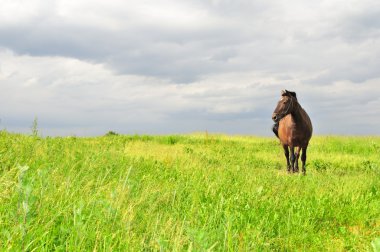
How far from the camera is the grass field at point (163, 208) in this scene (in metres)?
4.14

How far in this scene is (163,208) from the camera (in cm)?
645

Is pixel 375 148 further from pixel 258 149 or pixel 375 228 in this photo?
pixel 375 228

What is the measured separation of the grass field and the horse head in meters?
3.01

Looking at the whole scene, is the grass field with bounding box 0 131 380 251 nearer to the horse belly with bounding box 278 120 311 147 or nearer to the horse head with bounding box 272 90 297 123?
the horse head with bounding box 272 90 297 123

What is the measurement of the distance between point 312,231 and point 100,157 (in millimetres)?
4961

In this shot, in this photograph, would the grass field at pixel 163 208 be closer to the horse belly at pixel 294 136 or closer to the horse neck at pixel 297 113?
the horse belly at pixel 294 136

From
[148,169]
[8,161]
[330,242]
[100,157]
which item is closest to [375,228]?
[330,242]

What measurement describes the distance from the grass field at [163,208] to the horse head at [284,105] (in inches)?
118

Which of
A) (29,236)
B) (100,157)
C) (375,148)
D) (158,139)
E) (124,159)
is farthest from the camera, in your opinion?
(158,139)

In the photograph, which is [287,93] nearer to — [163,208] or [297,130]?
[297,130]

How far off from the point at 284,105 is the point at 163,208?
871 cm

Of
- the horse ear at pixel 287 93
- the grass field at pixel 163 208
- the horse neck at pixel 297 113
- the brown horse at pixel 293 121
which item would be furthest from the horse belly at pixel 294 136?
the grass field at pixel 163 208

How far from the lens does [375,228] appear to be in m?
7.13

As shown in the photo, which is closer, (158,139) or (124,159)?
(124,159)
